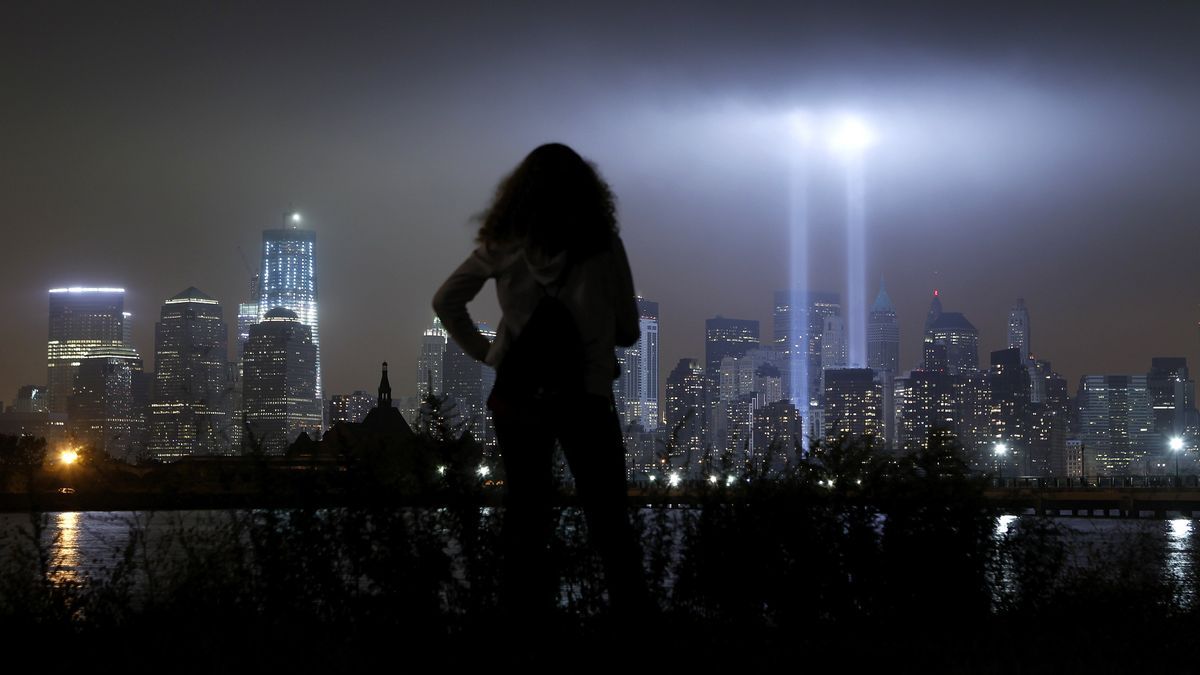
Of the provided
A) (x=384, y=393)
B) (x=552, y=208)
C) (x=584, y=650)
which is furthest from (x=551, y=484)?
(x=384, y=393)

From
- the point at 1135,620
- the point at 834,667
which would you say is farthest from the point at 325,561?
the point at 1135,620

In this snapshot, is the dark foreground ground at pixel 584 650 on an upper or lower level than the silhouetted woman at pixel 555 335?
lower

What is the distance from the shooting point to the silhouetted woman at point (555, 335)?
5449mm

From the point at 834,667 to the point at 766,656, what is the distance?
0.31 metres

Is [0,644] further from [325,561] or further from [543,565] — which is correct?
[543,565]

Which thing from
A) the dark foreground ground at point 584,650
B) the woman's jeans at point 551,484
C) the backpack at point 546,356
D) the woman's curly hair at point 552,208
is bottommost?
the dark foreground ground at point 584,650

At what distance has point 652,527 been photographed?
7492 millimetres

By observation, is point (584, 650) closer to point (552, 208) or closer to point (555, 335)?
point (555, 335)

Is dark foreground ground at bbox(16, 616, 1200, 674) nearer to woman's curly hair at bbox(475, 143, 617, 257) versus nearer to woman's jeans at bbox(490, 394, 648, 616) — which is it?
woman's jeans at bbox(490, 394, 648, 616)

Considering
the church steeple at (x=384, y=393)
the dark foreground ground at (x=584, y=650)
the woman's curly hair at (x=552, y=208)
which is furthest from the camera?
the church steeple at (x=384, y=393)

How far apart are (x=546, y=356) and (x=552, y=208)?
0.63 meters

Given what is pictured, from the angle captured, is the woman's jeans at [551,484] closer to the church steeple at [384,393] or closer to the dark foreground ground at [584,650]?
the dark foreground ground at [584,650]

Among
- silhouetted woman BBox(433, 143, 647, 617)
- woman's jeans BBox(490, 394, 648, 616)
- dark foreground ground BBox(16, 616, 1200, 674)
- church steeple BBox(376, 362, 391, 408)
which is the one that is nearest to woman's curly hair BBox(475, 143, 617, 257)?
silhouetted woman BBox(433, 143, 647, 617)

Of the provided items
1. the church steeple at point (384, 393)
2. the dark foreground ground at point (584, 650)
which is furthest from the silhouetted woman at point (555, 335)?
the church steeple at point (384, 393)
